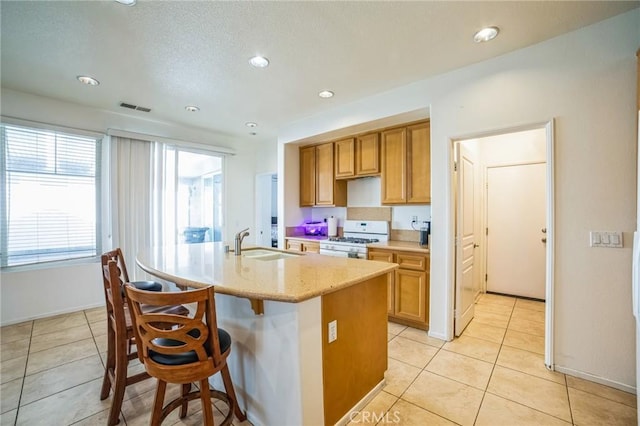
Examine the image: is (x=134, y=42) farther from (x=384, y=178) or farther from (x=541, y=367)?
(x=541, y=367)

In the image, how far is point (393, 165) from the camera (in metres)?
3.49

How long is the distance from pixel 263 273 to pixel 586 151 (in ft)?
8.55

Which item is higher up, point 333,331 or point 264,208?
point 264,208

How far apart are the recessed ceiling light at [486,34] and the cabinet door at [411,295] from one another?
2.21 meters

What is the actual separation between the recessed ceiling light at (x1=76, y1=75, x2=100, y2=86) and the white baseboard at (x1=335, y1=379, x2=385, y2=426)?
386cm

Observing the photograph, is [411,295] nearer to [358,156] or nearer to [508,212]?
[358,156]

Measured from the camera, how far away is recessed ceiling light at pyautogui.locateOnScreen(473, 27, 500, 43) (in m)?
2.09

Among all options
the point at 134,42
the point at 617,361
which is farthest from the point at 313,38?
the point at 617,361

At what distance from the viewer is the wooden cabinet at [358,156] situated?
3.69m

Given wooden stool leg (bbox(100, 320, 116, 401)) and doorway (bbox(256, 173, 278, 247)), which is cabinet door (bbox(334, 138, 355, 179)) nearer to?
doorway (bbox(256, 173, 278, 247))

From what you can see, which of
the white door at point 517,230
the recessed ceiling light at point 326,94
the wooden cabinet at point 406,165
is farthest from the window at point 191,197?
the white door at point 517,230

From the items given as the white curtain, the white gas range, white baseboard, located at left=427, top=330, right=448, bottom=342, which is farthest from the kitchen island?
the white curtain

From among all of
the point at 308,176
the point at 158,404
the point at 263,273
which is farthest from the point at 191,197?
the point at 158,404

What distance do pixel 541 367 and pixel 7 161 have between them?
5964 millimetres
